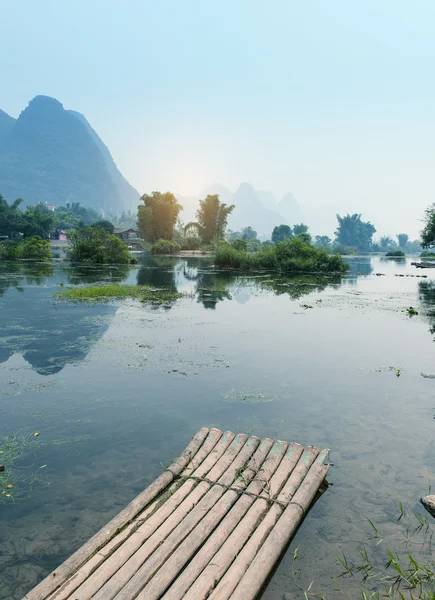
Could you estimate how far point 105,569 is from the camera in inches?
171

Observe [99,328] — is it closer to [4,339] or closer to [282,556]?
[4,339]

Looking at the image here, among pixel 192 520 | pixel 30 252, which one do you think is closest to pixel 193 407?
pixel 192 520

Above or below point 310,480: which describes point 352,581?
below

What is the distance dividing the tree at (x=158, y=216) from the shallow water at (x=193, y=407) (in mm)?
76283

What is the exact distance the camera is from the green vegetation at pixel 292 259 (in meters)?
49.9

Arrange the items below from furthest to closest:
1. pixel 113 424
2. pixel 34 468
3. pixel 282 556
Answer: pixel 113 424 → pixel 34 468 → pixel 282 556

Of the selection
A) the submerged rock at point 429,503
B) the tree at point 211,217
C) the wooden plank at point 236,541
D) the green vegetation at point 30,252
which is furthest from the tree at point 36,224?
the submerged rock at point 429,503

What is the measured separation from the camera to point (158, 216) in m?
95.8

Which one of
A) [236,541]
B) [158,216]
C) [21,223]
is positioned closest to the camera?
[236,541]

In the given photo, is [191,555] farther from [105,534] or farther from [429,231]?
[429,231]

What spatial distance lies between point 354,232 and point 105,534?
645 feet

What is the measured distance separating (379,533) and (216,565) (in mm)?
2655

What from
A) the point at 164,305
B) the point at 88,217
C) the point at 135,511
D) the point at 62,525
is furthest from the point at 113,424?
the point at 88,217

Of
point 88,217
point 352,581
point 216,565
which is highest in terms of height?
point 88,217
